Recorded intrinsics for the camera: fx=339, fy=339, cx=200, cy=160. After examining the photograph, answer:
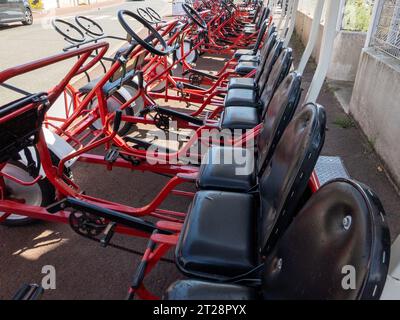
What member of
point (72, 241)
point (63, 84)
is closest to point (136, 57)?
point (63, 84)

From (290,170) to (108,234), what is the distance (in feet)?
3.16

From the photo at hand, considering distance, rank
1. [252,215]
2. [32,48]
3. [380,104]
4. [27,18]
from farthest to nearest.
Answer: [27,18] → [32,48] → [380,104] → [252,215]

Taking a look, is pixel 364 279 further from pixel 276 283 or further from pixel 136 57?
pixel 136 57

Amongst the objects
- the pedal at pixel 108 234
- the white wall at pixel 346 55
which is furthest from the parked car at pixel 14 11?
the pedal at pixel 108 234

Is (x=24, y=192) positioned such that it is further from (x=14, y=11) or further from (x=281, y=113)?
(x=14, y=11)

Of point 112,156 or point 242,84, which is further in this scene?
point 242,84

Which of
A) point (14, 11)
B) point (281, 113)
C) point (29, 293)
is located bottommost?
point (29, 293)

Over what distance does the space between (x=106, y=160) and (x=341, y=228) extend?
1.96 metres

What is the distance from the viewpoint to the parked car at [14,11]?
10.7 meters

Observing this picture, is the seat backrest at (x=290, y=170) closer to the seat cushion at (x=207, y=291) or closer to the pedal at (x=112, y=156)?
the seat cushion at (x=207, y=291)

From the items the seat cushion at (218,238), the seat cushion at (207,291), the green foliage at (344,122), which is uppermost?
the seat cushion at (207,291)

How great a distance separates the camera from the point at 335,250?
2.71 feet

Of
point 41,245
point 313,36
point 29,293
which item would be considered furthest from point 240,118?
point 29,293

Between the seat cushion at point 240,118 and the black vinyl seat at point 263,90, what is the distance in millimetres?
123
